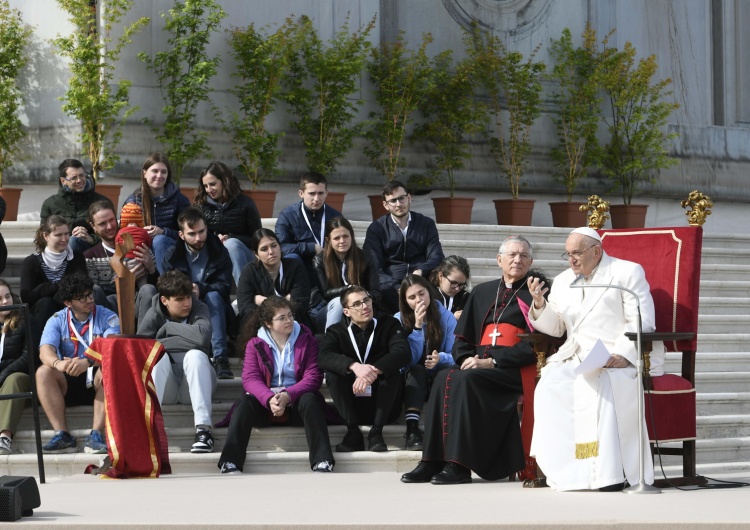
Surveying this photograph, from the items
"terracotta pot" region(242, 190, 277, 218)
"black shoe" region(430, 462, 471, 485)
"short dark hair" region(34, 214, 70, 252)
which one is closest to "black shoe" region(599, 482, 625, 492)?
"black shoe" region(430, 462, 471, 485)

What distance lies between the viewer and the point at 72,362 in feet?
24.7

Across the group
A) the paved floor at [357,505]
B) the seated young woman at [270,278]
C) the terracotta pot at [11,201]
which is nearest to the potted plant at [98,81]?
the terracotta pot at [11,201]

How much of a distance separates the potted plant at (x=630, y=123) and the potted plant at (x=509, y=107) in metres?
0.73

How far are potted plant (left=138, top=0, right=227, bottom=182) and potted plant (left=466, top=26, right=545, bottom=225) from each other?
275cm

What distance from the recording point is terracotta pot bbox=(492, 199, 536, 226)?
41.2 feet

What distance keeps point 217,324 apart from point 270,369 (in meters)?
0.73

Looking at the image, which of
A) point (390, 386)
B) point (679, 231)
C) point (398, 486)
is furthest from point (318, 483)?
point (679, 231)

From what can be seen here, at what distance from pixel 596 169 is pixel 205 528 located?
949 centimetres

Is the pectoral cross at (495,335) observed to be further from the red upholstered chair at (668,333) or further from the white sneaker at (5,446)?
the white sneaker at (5,446)

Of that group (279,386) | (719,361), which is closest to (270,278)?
(279,386)

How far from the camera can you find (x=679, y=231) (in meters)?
6.82

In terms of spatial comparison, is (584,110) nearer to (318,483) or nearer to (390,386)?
(390,386)

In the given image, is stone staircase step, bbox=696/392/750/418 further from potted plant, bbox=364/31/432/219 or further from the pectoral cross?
potted plant, bbox=364/31/432/219

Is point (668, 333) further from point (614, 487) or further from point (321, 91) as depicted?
point (321, 91)
